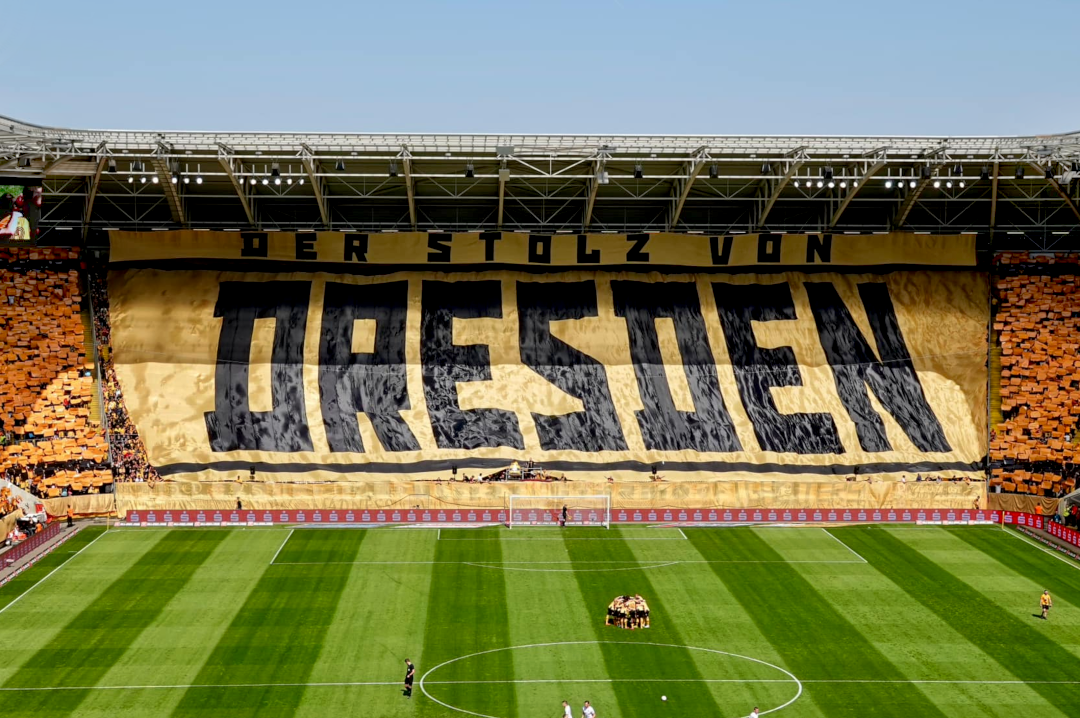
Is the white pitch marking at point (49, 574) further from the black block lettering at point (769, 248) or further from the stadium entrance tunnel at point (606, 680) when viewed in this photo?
the black block lettering at point (769, 248)

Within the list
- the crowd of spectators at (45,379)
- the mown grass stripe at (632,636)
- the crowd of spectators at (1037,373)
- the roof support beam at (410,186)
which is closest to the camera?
the mown grass stripe at (632,636)

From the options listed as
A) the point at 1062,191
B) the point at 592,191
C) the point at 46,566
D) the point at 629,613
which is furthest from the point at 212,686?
the point at 1062,191

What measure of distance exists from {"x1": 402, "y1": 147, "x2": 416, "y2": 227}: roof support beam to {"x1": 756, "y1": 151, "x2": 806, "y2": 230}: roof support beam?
12.5m

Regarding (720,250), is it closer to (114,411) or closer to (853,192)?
(853,192)

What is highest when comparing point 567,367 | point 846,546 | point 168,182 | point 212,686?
point 168,182

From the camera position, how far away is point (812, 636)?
36.2m

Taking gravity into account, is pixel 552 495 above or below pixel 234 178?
below

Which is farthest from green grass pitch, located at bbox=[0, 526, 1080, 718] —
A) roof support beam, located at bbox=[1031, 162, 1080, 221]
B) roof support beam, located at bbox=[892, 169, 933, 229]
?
roof support beam, located at bbox=[892, 169, 933, 229]

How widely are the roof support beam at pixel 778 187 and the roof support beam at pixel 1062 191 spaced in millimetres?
9745

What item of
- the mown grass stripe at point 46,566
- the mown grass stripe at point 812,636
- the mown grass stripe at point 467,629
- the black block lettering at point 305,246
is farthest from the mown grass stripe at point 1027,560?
the mown grass stripe at point 46,566

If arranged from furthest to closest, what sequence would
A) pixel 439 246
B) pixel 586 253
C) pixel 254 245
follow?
pixel 586 253, pixel 439 246, pixel 254 245

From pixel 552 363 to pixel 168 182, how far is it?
1926 centimetres

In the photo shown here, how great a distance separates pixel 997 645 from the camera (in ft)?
117

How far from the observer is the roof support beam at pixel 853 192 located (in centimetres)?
5444
